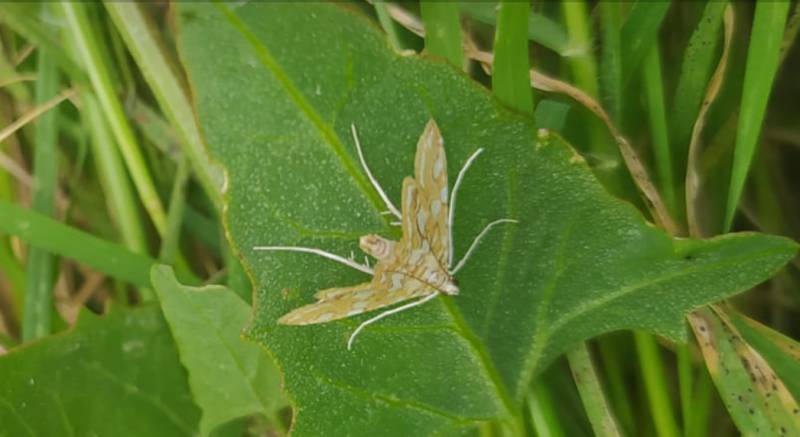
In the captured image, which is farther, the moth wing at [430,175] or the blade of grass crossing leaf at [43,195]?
the blade of grass crossing leaf at [43,195]

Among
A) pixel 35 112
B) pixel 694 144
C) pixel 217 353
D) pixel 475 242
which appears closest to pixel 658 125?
pixel 694 144

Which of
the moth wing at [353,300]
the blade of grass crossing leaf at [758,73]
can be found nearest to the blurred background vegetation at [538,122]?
the blade of grass crossing leaf at [758,73]

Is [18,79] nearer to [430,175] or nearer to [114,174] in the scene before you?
[114,174]

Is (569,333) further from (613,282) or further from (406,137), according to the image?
(406,137)

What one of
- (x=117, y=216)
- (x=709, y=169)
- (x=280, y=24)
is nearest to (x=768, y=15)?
(x=709, y=169)

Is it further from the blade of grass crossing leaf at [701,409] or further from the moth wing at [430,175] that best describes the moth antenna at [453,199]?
the blade of grass crossing leaf at [701,409]
